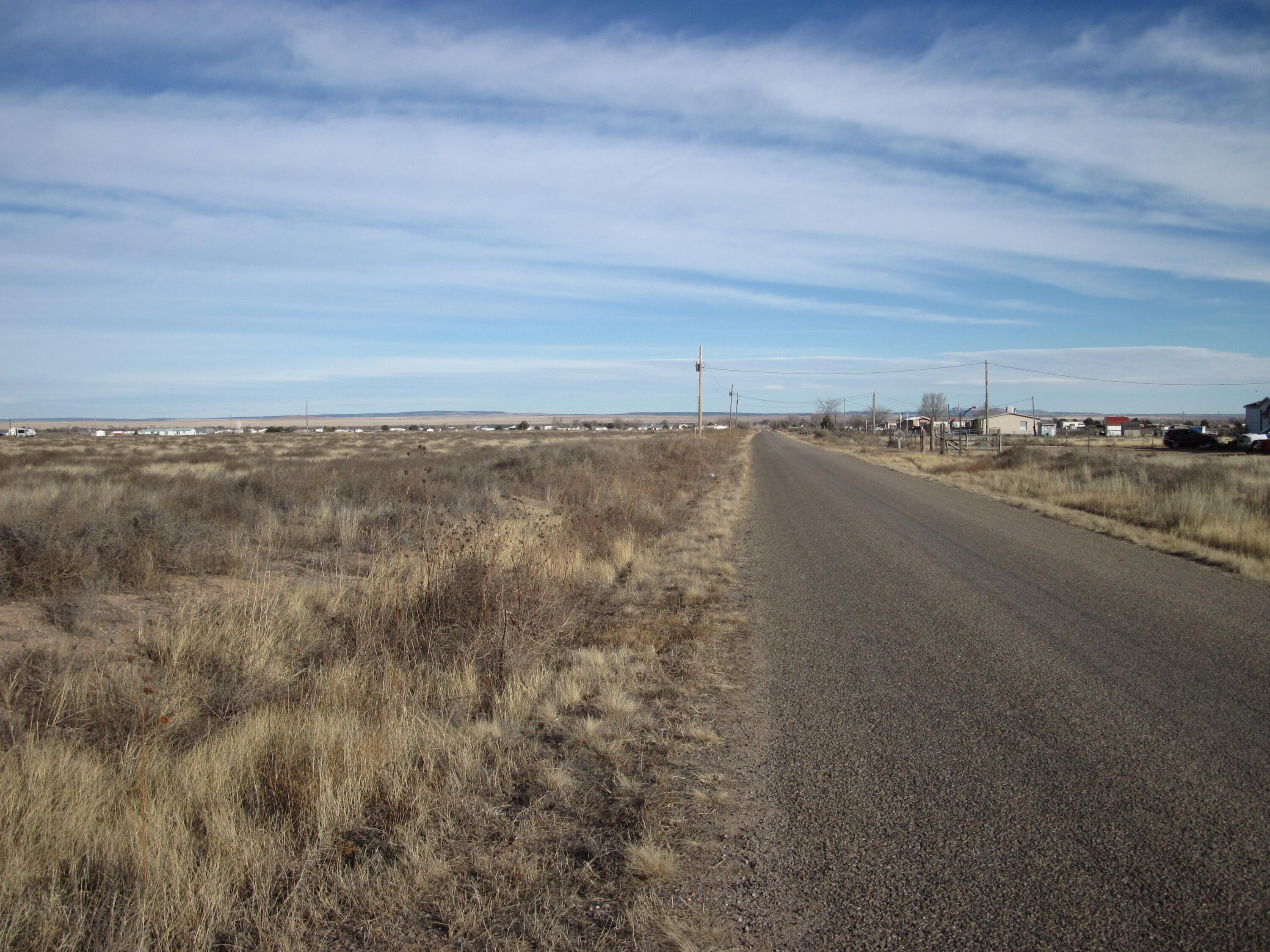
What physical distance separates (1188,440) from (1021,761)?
66820mm

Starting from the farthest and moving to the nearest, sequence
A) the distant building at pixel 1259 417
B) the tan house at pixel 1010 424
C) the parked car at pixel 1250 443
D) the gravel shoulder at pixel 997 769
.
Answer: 1. the tan house at pixel 1010 424
2. the distant building at pixel 1259 417
3. the parked car at pixel 1250 443
4. the gravel shoulder at pixel 997 769

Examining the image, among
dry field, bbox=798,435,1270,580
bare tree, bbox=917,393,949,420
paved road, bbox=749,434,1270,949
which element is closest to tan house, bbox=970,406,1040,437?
bare tree, bbox=917,393,949,420

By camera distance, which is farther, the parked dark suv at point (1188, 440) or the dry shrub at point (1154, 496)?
the parked dark suv at point (1188, 440)

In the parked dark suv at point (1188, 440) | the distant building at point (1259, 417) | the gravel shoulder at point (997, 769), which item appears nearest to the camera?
the gravel shoulder at point (997, 769)

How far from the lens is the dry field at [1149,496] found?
12.7 m

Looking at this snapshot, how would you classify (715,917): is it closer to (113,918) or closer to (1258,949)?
(1258,949)

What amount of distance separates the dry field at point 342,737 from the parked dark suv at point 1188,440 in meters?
61.1

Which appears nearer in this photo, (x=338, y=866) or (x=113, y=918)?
(x=113, y=918)

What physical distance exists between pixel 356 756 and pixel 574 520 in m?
9.02

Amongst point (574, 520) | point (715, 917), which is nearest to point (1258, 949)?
point (715, 917)

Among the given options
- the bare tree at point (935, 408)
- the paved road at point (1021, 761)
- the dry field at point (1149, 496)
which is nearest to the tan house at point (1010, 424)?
the bare tree at point (935, 408)

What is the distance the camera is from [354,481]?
19031 millimetres

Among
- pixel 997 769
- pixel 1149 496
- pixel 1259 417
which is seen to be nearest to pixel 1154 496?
pixel 1149 496

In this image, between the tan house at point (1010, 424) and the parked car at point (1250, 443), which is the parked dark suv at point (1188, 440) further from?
the tan house at point (1010, 424)
